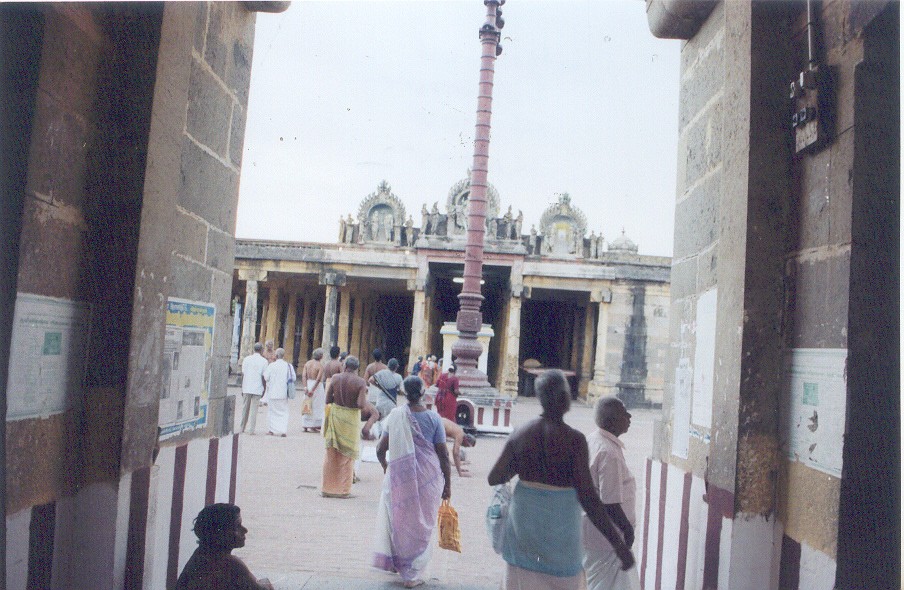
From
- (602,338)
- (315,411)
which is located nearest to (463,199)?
(602,338)

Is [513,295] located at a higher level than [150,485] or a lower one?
higher

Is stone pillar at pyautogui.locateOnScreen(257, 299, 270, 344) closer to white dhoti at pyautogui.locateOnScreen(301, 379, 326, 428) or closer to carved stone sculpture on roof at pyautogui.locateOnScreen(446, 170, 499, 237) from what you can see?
carved stone sculpture on roof at pyautogui.locateOnScreen(446, 170, 499, 237)

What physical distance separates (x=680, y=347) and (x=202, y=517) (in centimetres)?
257

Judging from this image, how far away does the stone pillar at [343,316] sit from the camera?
22.6 metres

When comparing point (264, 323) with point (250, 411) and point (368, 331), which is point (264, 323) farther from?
point (250, 411)

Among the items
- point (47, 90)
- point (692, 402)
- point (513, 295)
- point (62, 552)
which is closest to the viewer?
point (47, 90)

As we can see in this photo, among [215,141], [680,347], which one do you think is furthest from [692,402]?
[215,141]

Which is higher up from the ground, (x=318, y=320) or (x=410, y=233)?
(x=410, y=233)

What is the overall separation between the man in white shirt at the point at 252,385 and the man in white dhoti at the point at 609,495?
820 cm

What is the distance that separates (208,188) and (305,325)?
2338 cm

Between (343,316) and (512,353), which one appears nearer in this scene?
(512,353)

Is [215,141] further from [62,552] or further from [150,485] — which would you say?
[62,552]

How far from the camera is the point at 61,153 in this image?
2.60 metres

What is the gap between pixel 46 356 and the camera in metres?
2.55
